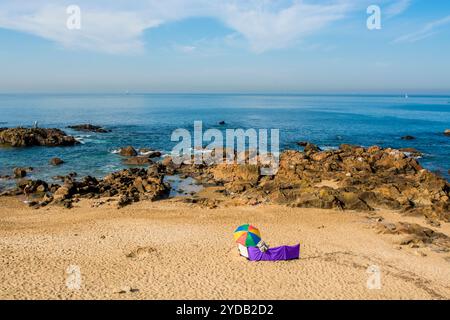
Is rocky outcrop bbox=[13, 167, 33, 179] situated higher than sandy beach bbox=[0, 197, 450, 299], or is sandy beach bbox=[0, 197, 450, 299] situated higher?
rocky outcrop bbox=[13, 167, 33, 179]

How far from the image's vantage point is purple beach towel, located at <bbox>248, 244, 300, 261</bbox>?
21.2 metres

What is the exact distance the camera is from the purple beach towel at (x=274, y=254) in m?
21.2

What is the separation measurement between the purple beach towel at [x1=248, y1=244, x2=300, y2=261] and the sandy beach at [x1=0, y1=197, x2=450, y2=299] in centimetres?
44

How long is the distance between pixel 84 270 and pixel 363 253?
1589 centimetres

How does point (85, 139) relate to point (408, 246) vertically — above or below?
above

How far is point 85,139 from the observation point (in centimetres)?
6744

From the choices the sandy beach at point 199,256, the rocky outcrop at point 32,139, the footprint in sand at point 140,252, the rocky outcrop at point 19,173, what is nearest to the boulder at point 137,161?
the rocky outcrop at point 19,173

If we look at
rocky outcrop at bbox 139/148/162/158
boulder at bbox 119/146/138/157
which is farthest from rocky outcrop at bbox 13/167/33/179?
rocky outcrop at bbox 139/148/162/158

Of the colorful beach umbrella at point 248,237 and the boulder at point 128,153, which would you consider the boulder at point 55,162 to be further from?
the colorful beach umbrella at point 248,237

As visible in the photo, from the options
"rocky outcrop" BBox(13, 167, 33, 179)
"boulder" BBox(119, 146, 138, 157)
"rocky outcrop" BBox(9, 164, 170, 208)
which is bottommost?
"rocky outcrop" BBox(9, 164, 170, 208)

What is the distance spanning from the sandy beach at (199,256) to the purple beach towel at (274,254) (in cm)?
44

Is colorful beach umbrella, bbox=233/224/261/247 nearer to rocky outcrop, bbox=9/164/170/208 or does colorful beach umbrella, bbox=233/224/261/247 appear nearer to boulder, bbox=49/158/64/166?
rocky outcrop, bbox=9/164/170/208
